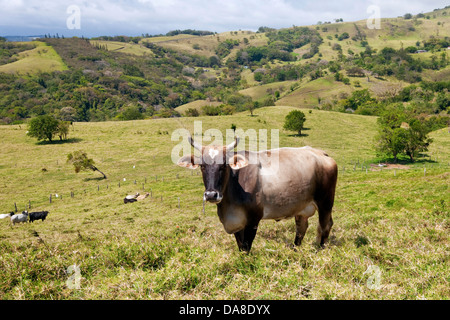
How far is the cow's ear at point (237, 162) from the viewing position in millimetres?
6152

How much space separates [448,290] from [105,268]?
18.9 ft

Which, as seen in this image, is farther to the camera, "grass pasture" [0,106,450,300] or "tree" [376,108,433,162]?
"tree" [376,108,433,162]

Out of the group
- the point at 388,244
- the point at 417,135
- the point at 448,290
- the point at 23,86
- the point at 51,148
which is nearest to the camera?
the point at 448,290

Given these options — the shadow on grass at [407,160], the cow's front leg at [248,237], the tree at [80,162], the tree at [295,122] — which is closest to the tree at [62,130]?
the tree at [80,162]

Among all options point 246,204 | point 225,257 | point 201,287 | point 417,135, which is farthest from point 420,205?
point 417,135

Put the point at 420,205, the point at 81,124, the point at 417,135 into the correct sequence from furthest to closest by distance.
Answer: the point at 81,124 < the point at 417,135 < the point at 420,205

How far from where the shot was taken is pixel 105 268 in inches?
223

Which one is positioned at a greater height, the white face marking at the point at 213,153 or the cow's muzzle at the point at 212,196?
the white face marking at the point at 213,153

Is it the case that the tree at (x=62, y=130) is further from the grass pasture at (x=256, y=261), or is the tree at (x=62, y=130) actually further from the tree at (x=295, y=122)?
the tree at (x=295, y=122)

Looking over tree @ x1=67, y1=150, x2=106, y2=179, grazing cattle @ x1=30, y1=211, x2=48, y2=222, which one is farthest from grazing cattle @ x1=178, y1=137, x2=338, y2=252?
tree @ x1=67, y1=150, x2=106, y2=179

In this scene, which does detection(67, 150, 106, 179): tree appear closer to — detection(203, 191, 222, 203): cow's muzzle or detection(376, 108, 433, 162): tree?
detection(203, 191, 222, 203): cow's muzzle

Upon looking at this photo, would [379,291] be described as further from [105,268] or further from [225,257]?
[105,268]

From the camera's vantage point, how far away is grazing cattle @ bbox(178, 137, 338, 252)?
20.2ft

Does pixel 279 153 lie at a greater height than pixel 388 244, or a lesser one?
greater
